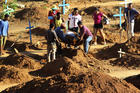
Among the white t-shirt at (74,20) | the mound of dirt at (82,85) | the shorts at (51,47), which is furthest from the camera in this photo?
the white t-shirt at (74,20)

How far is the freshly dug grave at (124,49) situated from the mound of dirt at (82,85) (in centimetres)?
579

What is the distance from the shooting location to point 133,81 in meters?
8.80

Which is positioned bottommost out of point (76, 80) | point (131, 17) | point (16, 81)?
point (16, 81)

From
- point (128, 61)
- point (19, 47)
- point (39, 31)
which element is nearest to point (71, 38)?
point (128, 61)

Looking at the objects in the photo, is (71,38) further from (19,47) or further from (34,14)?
(34,14)

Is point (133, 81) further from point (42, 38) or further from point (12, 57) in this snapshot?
point (42, 38)

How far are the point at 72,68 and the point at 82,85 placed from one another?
3351 mm

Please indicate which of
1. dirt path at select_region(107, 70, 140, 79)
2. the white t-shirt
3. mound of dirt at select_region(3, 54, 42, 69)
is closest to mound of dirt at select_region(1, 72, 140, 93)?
dirt path at select_region(107, 70, 140, 79)

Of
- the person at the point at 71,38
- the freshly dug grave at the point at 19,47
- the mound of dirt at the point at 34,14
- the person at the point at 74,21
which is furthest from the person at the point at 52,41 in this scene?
the mound of dirt at the point at 34,14

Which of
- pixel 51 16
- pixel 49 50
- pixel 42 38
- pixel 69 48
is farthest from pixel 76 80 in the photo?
pixel 42 38

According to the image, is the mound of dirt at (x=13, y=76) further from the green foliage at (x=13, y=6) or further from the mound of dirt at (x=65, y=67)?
the green foliage at (x=13, y=6)

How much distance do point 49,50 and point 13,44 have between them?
10.7ft

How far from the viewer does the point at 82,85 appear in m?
6.57

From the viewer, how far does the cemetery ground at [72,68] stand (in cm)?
675
